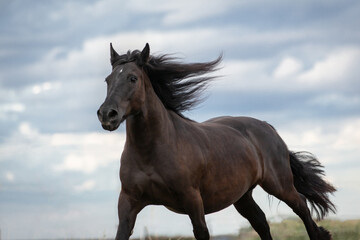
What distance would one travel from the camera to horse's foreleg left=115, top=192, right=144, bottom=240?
7180 mm

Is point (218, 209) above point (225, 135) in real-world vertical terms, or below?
below

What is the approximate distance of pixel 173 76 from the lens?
803 centimetres

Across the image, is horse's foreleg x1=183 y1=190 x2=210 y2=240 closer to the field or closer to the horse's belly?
the horse's belly

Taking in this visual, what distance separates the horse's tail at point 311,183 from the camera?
10.5m

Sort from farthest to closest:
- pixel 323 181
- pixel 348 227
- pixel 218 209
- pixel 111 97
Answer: pixel 348 227 → pixel 323 181 → pixel 218 209 → pixel 111 97

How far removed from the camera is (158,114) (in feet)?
23.9

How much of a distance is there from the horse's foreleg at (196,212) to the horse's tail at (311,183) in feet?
11.5

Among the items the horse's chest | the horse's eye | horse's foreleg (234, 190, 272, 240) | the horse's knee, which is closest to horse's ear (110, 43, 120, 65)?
the horse's eye

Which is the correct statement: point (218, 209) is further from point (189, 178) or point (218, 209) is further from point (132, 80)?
point (132, 80)

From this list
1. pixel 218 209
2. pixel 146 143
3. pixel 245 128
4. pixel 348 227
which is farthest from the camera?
pixel 348 227

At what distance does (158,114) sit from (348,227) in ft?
19.9

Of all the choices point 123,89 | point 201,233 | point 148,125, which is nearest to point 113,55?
point 123,89

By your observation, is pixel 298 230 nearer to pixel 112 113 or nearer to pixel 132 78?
pixel 132 78

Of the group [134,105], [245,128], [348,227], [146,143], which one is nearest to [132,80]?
[134,105]
